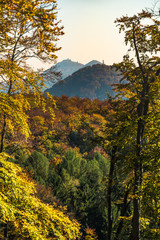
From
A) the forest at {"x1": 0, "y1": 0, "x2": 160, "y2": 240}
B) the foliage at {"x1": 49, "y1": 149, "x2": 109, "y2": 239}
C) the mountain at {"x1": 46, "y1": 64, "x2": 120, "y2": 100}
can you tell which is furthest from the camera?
the mountain at {"x1": 46, "y1": 64, "x2": 120, "y2": 100}

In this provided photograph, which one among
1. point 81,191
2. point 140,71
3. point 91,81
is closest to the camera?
point 140,71

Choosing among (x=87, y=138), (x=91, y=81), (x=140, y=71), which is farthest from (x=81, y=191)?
(x=91, y=81)

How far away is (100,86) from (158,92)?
133226mm

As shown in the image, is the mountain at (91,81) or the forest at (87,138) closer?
the forest at (87,138)

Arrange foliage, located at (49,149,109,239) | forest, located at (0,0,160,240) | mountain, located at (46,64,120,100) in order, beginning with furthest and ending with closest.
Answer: mountain, located at (46,64,120,100) < foliage, located at (49,149,109,239) < forest, located at (0,0,160,240)

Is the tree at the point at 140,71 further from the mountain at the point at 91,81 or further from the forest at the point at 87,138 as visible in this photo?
the mountain at the point at 91,81

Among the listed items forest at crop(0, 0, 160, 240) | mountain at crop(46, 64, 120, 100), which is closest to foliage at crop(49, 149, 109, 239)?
forest at crop(0, 0, 160, 240)

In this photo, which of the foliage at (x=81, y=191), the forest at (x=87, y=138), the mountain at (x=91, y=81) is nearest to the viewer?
the forest at (x=87, y=138)

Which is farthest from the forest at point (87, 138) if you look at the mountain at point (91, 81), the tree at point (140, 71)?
the mountain at point (91, 81)

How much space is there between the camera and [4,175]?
3596mm

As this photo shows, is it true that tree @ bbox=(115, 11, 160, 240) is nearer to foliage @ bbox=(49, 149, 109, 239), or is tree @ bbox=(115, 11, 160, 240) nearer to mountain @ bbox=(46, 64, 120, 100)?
foliage @ bbox=(49, 149, 109, 239)

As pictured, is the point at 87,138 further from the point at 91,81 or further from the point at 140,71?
the point at 91,81

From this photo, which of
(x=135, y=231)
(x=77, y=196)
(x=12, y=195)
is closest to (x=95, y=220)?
(x=77, y=196)

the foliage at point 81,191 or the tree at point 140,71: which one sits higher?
the tree at point 140,71
